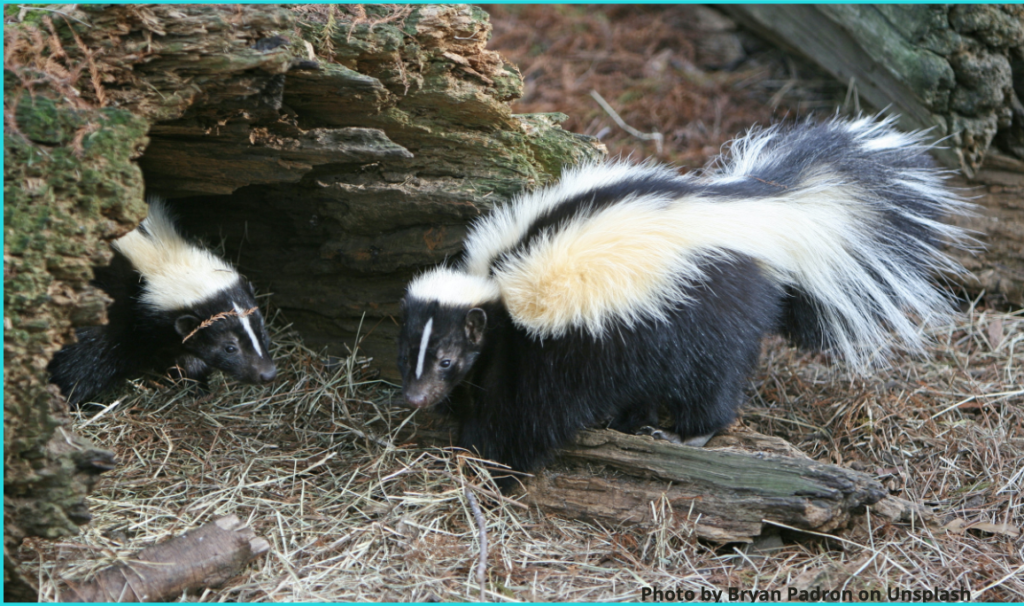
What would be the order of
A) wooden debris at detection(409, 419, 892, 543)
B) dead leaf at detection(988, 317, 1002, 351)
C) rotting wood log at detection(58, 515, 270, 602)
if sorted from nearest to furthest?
rotting wood log at detection(58, 515, 270, 602) → wooden debris at detection(409, 419, 892, 543) → dead leaf at detection(988, 317, 1002, 351)

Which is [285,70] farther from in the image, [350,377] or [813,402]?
[813,402]

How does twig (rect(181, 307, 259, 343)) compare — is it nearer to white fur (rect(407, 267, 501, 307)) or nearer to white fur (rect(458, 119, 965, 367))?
white fur (rect(407, 267, 501, 307))

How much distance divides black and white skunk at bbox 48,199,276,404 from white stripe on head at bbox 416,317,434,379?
1.15m

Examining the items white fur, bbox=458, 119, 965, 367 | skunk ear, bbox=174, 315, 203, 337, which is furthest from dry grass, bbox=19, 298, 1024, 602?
white fur, bbox=458, 119, 965, 367

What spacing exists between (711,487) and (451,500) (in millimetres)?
1264

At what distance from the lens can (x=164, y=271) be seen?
4734 mm

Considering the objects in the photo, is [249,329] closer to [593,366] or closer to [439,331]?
[439,331]

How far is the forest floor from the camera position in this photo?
3.54 meters

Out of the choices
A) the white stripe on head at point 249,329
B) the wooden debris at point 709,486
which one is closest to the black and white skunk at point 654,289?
the wooden debris at point 709,486

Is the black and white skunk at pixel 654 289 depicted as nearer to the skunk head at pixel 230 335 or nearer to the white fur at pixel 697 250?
the white fur at pixel 697 250

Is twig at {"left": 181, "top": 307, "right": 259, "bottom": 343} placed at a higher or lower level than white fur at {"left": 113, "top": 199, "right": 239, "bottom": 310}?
lower

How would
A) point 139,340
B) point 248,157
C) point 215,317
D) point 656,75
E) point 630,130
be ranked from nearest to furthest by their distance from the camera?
point 248,157, point 215,317, point 139,340, point 630,130, point 656,75

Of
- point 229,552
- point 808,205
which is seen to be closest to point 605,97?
point 808,205

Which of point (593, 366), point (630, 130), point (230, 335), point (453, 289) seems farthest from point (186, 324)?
point (630, 130)
